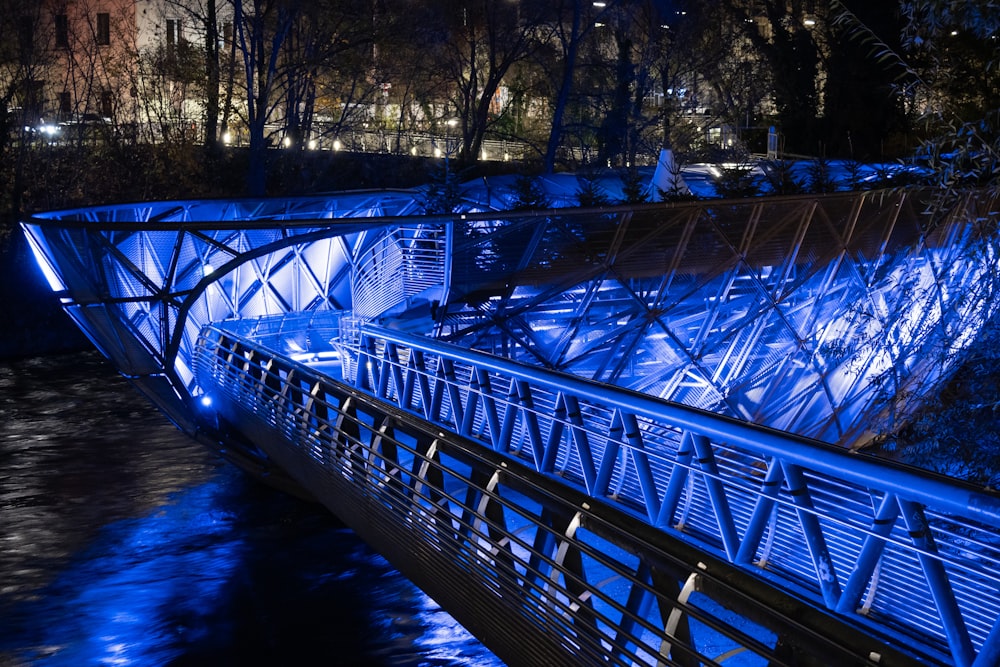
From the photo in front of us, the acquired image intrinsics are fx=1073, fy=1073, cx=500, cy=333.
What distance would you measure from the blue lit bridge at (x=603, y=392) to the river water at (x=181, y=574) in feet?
4.10

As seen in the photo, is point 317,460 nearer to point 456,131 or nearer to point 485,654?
point 485,654

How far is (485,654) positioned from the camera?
8.80m

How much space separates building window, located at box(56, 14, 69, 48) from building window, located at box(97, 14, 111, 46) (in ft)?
3.53

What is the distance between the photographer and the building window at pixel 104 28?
108 ft

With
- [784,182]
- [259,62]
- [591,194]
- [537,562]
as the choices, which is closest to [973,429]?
[537,562]

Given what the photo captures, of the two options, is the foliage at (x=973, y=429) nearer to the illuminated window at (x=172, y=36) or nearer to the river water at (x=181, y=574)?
the river water at (x=181, y=574)

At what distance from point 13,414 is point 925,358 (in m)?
14.5

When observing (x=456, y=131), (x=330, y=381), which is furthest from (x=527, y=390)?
(x=456, y=131)

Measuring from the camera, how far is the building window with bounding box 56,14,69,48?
31719 mm

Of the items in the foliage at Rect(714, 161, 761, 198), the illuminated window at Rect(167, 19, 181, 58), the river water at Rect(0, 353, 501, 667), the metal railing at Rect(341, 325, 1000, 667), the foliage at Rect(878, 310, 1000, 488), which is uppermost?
the illuminated window at Rect(167, 19, 181, 58)

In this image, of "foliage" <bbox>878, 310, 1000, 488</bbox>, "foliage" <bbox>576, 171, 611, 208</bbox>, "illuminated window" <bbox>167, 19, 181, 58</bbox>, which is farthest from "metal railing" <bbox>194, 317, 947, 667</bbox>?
"illuminated window" <bbox>167, 19, 181, 58</bbox>

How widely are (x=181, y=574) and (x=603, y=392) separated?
7417 millimetres

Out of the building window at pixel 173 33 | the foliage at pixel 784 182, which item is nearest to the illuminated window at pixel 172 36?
the building window at pixel 173 33

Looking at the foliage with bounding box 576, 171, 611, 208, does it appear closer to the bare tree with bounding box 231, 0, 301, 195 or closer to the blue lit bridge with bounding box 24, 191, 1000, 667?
the blue lit bridge with bounding box 24, 191, 1000, 667
